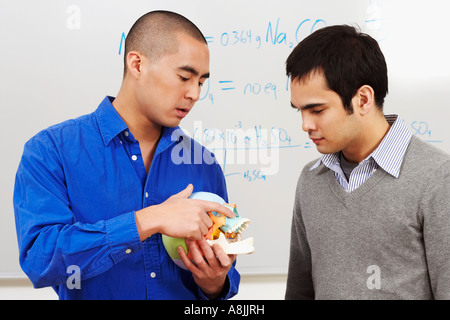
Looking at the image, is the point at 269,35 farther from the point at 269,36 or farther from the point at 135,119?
the point at 135,119

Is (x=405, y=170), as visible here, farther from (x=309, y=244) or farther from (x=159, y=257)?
(x=159, y=257)

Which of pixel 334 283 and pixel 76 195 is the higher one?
pixel 76 195

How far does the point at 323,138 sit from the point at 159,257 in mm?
507

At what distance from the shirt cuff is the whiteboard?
1006mm

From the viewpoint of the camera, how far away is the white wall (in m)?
1.98

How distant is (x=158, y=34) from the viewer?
1.26 metres

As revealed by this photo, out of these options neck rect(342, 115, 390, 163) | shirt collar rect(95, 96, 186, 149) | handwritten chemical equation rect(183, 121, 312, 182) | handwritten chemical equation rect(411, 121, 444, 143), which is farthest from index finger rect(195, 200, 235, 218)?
handwritten chemical equation rect(411, 121, 444, 143)

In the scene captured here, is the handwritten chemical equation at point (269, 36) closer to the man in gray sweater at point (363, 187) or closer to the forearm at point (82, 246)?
the man in gray sweater at point (363, 187)

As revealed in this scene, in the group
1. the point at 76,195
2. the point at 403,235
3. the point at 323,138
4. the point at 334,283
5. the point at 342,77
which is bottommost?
the point at 334,283

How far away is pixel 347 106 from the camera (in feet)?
3.78

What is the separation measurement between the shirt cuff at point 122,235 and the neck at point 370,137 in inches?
22.7

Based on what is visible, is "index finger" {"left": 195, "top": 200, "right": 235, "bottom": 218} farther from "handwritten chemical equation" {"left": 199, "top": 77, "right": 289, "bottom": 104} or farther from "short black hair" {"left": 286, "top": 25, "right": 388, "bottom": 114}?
"handwritten chemical equation" {"left": 199, "top": 77, "right": 289, "bottom": 104}

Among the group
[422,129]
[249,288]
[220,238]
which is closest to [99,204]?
[220,238]

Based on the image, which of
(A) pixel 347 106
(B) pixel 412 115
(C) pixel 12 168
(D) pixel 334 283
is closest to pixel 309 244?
(D) pixel 334 283
